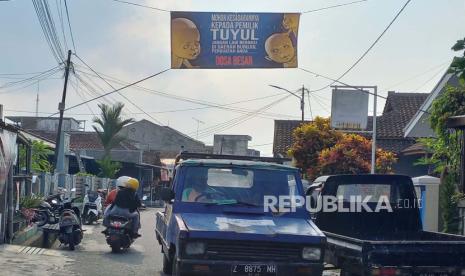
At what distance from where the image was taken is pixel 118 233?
15.1 m

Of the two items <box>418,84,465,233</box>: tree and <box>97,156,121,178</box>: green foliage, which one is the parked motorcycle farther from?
<box>97,156,121,178</box>: green foliage

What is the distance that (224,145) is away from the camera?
53.0m

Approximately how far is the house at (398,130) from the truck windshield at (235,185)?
2129 centimetres

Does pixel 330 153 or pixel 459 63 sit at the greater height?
pixel 459 63

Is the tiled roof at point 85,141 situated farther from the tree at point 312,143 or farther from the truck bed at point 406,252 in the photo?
the truck bed at point 406,252

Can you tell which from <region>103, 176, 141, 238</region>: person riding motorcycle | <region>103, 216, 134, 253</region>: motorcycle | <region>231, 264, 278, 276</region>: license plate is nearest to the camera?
<region>231, 264, 278, 276</region>: license plate

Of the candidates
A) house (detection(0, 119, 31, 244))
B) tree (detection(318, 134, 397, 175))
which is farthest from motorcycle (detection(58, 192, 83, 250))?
tree (detection(318, 134, 397, 175))

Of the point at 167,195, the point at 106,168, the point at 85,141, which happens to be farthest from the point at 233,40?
the point at 85,141

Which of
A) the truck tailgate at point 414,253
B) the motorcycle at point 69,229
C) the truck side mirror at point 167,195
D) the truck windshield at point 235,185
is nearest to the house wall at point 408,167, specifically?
the motorcycle at point 69,229

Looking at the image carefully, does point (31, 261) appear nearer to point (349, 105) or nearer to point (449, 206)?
point (449, 206)

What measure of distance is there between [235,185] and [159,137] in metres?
66.1

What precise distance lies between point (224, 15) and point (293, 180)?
384 inches

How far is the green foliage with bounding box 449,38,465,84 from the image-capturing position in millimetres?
10211

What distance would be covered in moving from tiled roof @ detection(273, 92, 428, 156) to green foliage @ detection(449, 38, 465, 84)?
81.8 feet
